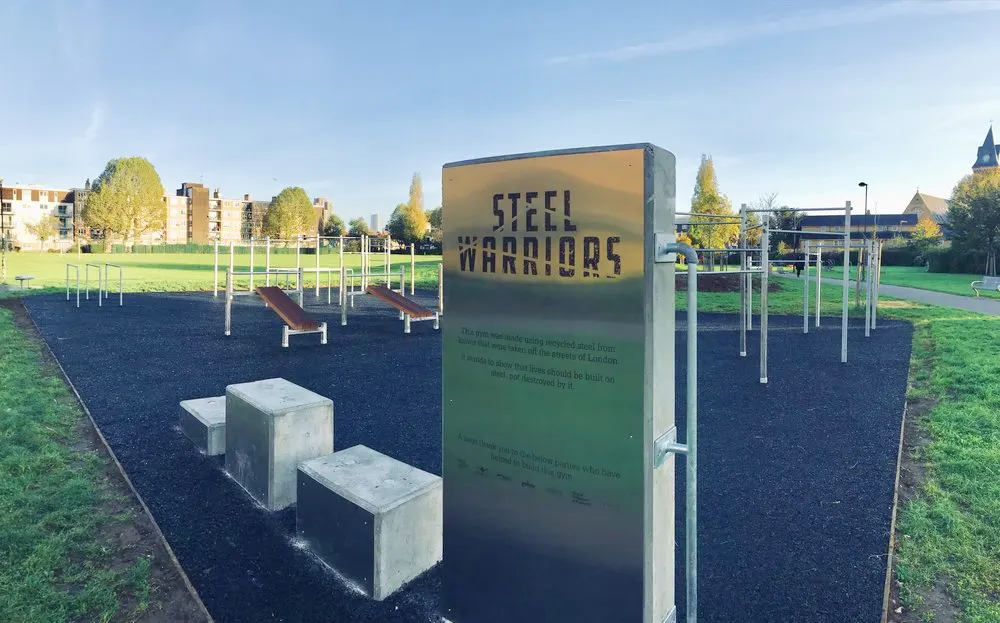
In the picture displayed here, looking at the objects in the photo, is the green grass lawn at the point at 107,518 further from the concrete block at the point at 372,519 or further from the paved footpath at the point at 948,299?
the paved footpath at the point at 948,299

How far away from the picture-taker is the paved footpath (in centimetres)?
1748

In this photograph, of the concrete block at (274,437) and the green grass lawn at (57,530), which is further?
the concrete block at (274,437)

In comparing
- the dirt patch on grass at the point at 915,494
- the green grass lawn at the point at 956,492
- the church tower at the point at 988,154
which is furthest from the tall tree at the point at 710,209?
the church tower at the point at 988,154

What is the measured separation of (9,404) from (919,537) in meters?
7.95

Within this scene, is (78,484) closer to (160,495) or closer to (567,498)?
(160,495)

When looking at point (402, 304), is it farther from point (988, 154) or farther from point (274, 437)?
point (988, 154)

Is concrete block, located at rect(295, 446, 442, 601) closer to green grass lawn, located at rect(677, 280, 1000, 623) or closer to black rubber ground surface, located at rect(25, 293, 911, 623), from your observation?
black rubber ground surface, located at rect(25, 293, 911, 623)

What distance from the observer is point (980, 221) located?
122 ft

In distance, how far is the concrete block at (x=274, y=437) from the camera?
13.3ft

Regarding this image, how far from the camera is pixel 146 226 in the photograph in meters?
68.7

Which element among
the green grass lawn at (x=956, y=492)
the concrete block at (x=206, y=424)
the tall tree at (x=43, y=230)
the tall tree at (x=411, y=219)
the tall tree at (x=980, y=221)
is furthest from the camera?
the tall tree at (x=43, y=230)

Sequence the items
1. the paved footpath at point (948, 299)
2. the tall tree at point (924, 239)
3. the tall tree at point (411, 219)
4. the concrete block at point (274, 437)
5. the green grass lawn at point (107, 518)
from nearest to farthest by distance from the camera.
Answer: the green grass lawn at point (107, 518), the concrete block at point (274, 437), the paved footpath at point (948, 299), the tall tree at point (924, 239), the tall tree at point (411, 219)

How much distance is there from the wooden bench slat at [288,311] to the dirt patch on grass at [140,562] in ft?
20.9

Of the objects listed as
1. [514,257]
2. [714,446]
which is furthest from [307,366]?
[514,257]
